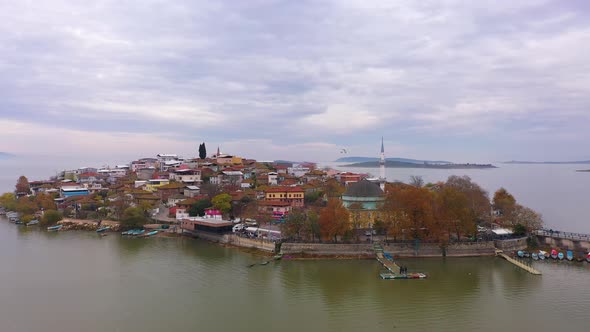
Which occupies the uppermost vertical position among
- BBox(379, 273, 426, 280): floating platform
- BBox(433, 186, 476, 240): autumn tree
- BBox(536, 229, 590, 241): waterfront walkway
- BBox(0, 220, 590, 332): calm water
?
BBox(433, 186, 476, 240): autumn tree

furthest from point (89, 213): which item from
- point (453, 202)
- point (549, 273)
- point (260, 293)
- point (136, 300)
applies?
point (549, 273)

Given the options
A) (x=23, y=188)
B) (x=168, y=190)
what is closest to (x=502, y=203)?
(x=168, y=190)

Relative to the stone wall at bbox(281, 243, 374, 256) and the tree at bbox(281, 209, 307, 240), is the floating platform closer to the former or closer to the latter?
the stone wall at bbox(281, 243, 374, 256)

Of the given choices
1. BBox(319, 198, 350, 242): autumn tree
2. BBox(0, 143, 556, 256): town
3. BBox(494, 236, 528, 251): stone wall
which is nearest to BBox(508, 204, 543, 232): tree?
BBox(0, 143, 556, 256): town

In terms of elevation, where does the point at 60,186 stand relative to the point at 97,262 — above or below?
above

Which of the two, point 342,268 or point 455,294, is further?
point 342,268

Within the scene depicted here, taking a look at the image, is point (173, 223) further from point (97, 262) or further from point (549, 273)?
point (549, 273)

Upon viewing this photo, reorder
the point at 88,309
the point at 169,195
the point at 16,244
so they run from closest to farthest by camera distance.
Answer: the point at 88,309, the point at 16,244, the point at 169,195

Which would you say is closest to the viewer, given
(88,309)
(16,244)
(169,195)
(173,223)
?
(88,309)
